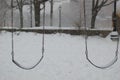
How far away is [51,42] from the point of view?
11.9 m

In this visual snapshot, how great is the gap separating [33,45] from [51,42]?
35.4 inches

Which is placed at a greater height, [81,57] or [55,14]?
[55,14]

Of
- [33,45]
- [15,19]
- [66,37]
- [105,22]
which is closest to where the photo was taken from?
[33,45]

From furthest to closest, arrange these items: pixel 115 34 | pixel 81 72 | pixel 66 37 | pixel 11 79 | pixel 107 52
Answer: pixel 66 37, pixel 107 52, pixel 81 72, pixel 11 79, pixel 115 34

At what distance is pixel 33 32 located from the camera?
14.5 metres

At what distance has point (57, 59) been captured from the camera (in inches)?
357

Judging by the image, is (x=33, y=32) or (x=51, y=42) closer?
(x=51, y=42)

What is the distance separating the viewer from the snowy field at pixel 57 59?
25.4ft

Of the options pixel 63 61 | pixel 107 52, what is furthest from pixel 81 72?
pixel 107 52

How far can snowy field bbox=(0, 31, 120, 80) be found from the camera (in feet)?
25.4

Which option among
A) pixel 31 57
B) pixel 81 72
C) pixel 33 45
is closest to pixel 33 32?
pixel 33 45

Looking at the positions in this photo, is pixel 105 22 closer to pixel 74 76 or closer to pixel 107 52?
pixel 107 52

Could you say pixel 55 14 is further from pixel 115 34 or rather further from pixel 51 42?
pixel 115 34

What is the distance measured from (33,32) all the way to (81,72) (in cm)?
690
